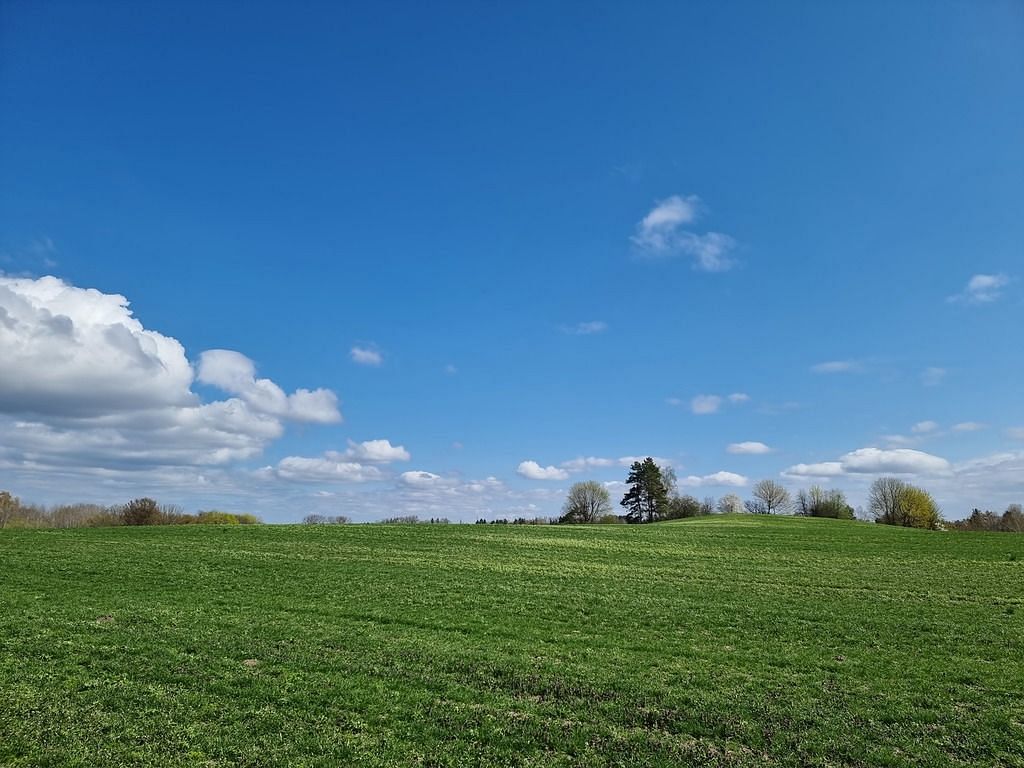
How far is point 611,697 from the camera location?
13773mm

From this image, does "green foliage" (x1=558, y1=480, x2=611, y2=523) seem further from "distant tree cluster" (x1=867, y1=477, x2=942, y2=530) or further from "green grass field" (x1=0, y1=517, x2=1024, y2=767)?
"green grass field" (x1=0, y1=517, x2=1024, y2=767)

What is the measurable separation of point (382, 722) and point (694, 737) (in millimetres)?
6462

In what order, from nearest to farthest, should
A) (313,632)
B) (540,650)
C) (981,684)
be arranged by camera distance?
(981,684)
(540,650)
(313,632)

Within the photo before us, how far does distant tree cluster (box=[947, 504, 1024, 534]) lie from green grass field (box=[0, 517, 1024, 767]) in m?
115

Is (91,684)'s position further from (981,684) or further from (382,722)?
(981,684)

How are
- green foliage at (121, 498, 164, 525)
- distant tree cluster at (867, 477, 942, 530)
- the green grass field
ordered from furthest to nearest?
1. distant tree cluster at (867, 477, 942, 530)
2. green foliage at (121, 498, 164, 525)
3. the green grass field

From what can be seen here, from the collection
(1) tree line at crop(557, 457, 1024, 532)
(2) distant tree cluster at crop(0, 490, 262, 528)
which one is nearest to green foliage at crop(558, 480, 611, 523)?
(1) tree line at crop(557, 457, 1024, 532)

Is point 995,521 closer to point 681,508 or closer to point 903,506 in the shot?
point 903,506

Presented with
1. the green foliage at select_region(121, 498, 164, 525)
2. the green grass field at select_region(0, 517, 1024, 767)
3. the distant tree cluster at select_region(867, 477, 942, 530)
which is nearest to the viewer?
the green grass field at select_region(0, 517, 1024, 767)

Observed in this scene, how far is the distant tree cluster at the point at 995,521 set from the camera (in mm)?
122188

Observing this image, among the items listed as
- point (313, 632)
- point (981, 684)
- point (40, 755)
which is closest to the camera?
point (40, 755)

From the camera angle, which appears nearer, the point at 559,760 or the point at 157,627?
the point at 559,760

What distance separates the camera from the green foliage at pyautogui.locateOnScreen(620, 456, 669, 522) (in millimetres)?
114375

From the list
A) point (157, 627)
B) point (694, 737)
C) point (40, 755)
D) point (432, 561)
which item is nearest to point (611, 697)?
point (694, 737)
